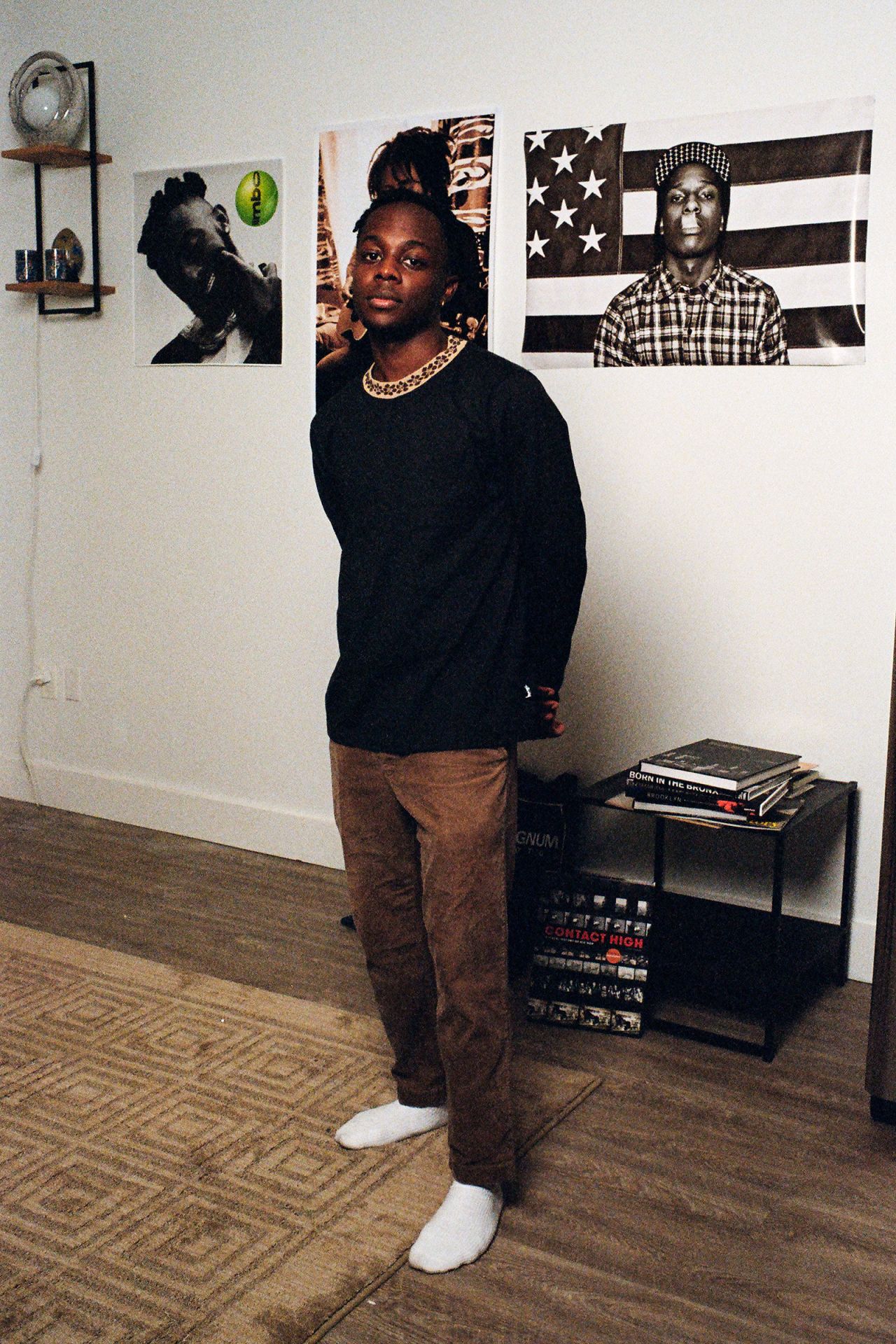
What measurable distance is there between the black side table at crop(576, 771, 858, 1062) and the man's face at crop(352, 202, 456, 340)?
1199 millimetres

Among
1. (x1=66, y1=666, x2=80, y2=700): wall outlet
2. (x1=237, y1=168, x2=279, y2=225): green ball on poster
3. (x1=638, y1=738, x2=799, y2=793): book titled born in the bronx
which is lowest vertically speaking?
(x1=66, y1=666, x2=80, y2=700): wall outlet

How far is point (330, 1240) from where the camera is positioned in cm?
186

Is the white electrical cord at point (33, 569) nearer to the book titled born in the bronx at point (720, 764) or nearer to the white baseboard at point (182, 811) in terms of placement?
the white baseboard at point (182, 811)

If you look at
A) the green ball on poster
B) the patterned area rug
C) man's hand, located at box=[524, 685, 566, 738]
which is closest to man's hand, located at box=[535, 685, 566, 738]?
man's hand, located at box=[524, 685, 566, 738]

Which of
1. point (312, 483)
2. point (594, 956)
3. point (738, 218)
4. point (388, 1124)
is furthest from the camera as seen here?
point (312, 483)

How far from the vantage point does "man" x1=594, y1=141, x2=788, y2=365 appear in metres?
2.84

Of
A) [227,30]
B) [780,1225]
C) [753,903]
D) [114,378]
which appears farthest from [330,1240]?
[227,30]

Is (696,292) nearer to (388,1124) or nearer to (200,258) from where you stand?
(200,258)

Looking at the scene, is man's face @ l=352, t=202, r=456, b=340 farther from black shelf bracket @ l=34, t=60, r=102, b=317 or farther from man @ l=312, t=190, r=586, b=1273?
black shelf bracket @ l=34, t=60, r=102, b=317

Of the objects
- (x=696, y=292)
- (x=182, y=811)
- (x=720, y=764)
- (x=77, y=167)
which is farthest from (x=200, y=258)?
(x=720, y=764)

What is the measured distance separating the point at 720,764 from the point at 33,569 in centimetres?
255

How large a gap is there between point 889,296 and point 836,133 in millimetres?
370

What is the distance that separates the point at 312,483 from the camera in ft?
11.6

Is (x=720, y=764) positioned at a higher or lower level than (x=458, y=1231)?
higher
